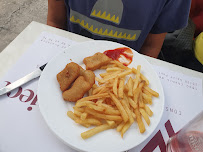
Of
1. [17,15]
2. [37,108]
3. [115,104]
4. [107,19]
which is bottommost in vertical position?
[17,15]

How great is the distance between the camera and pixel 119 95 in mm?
638

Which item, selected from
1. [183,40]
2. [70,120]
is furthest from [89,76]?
[183,40]

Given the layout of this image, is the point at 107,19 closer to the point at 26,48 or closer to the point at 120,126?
the point at 26,48

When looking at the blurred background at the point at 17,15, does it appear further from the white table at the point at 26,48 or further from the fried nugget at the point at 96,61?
the fried nugget at the point at 96,61

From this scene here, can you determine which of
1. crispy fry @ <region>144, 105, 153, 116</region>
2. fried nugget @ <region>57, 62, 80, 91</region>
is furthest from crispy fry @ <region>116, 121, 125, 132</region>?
fried nugget @ <region>57, 62, 80, 91</region>

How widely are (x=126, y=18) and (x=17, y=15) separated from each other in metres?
1.56

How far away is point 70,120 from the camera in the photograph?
1.96ft

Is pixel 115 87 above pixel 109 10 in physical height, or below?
below

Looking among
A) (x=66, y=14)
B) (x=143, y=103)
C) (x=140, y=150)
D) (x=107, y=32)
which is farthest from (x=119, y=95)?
(x=66, y=14)

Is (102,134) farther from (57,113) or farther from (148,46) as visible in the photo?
(148,46)

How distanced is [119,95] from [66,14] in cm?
70

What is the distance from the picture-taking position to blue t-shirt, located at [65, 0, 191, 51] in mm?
868

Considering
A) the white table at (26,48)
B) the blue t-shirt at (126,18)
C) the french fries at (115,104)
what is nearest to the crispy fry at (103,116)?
the french fries at (115,104)

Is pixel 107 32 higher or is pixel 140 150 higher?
pixel 107 32
